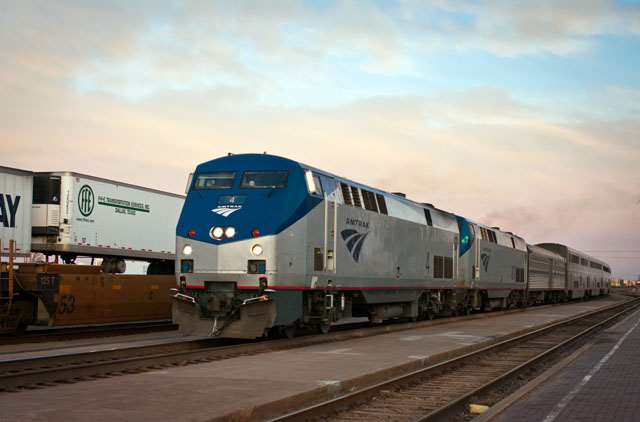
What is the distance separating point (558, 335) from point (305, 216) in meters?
12.0

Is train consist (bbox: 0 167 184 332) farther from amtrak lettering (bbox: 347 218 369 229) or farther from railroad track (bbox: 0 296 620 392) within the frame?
amtrak lettering (bbox: 347 218 369 229)

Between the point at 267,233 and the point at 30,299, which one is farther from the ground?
the point at 267,233

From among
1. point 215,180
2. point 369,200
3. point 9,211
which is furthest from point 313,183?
point 9,211

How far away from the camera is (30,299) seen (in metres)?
18.0

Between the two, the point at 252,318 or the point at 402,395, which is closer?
the point at 402,395

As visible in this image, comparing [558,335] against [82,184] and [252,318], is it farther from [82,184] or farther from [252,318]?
[82,184]

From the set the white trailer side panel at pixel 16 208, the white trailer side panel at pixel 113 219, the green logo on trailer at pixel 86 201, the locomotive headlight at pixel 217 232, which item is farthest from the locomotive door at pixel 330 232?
the green logo on trailer at pixel 86 201

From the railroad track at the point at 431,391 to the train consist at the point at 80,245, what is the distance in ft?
35.0

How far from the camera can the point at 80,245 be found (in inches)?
907

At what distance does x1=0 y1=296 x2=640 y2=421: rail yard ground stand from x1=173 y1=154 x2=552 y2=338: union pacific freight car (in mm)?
1473

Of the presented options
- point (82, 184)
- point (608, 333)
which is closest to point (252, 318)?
point (82, 184)

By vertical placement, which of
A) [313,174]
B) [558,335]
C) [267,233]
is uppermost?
[313,174]

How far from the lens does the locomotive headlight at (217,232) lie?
15.5m

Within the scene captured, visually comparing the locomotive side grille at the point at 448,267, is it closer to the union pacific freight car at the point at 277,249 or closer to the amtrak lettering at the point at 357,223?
the union pacific freight car at the point at 277,249
